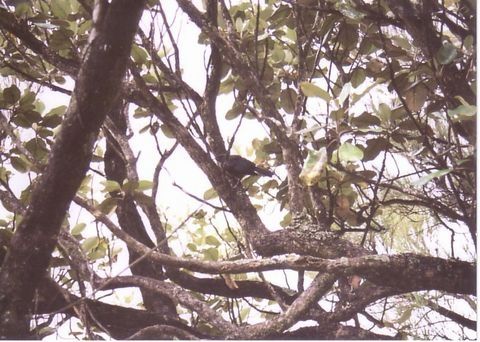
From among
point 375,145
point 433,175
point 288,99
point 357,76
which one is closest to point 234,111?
point 288,99

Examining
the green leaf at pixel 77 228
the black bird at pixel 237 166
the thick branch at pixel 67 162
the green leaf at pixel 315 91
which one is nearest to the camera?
the thick branch at pixel 67 162

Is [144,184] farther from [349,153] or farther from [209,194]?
[349,153]

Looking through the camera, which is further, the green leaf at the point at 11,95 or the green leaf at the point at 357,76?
the green leaf at the point at 357,76

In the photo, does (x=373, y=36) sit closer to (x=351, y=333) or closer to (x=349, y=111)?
(x=349, y=111)

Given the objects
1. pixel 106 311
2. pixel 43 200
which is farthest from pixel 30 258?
pixel 106 311

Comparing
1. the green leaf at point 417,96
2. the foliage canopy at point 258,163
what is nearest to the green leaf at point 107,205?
the foliage canopy at point 258,163

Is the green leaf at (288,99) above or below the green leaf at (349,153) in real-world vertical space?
above

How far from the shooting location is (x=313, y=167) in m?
0.81

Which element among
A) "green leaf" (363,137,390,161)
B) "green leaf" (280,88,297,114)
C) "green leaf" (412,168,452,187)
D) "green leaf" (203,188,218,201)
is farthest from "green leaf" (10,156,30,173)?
"green leaf" (412,168,452,187)

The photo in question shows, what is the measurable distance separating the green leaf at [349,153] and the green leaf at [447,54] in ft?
0.88

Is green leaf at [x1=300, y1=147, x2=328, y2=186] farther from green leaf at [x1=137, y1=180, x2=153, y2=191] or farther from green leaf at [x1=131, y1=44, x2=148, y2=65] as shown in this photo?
green leaf at [x1=131, y1=44, x2=148, y2=65]

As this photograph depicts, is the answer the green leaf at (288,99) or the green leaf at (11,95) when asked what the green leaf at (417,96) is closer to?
the green leaf at (288,99)

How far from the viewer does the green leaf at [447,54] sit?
90cm

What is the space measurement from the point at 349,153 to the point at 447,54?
0.30m
